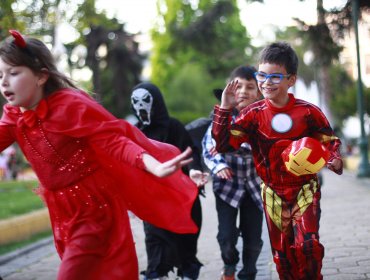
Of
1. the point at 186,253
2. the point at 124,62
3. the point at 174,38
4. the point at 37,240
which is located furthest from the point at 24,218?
the point at 124,62

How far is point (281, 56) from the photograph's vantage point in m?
4.39

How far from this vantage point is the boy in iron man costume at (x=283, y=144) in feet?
13.8

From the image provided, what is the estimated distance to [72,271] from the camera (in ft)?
11.0

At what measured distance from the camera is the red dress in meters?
3.48

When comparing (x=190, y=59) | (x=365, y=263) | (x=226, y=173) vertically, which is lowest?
(x=190, y=59)

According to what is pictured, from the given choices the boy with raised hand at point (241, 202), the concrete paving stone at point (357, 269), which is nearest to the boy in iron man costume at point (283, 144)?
the boy with raised hand at point (241, 202)

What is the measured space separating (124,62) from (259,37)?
16.1m

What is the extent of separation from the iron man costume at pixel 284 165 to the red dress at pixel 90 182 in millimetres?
787

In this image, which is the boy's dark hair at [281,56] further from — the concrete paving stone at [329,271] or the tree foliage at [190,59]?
the tree foliage at [190,59]

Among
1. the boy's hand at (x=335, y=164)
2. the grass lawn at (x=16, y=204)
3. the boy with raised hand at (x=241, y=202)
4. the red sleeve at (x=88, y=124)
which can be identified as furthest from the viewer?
the grass lawn at (x=16, y=204)

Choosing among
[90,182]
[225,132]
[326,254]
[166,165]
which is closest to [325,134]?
[225,132]

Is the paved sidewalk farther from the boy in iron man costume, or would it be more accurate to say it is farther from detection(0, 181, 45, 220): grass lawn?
detection(0, 181, 45, 220): grass lawn

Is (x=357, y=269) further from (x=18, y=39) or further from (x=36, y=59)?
(x=18, y=39)

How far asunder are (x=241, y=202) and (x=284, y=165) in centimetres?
156
